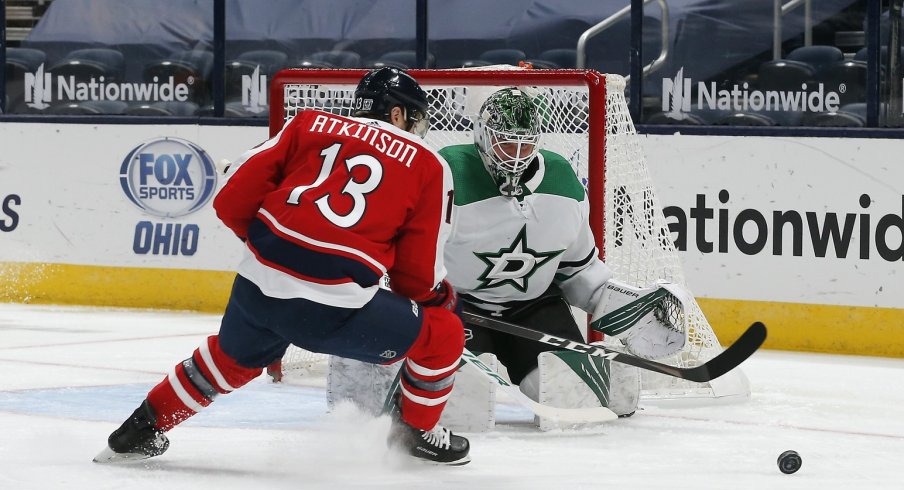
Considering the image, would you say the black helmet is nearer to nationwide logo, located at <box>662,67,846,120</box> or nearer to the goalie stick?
the goalie stick

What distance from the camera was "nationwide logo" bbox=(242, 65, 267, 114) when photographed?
6.44m

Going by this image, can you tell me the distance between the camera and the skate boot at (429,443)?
2.88 metres

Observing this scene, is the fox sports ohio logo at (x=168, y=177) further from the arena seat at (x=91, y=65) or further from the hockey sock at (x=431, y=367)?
the hockey sock at (x=431, y=367)

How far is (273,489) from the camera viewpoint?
267 cm

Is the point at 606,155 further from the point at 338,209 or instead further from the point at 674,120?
the point at 674,120

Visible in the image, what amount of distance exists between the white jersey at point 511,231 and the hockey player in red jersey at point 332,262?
0.66m

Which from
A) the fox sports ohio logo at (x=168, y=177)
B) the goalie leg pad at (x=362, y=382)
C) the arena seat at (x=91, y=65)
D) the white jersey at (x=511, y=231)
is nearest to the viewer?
the goalie leg pad at (x=362, y=382)

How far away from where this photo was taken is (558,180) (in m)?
3.54

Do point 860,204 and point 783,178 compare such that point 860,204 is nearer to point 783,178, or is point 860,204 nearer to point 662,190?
point 783,178

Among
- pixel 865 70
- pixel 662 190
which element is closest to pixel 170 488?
pixel 662 190

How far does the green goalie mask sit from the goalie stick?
43 cm

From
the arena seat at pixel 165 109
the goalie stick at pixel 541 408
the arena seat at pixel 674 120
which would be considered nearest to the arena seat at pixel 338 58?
the arena seat at pixel 165 109

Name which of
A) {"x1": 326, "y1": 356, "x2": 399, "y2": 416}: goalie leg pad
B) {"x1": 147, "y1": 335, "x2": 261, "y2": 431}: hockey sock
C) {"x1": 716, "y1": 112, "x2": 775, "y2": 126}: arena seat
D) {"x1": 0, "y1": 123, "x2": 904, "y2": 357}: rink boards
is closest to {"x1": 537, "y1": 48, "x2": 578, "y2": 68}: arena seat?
{"x1": 0, "y1": 123, "x2": 904, "y2": 357}: rink boards

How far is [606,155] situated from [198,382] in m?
1.64
